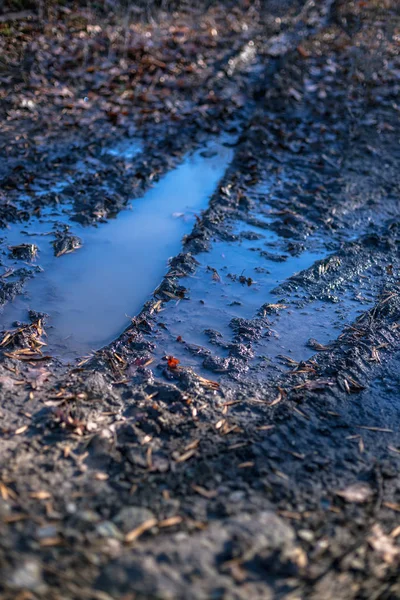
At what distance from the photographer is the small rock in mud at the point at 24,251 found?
4387 millimetres

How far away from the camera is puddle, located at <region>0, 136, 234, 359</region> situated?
385cm

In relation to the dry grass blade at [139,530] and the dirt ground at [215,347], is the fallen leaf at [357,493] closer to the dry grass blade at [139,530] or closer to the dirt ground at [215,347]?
the dirt ground at [215,347]

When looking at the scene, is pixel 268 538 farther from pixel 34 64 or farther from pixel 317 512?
pixel 34 64

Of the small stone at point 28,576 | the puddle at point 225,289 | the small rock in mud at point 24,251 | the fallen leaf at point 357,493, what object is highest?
the small rock in mud at point 24,251

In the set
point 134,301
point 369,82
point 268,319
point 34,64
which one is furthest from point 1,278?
point 369,82

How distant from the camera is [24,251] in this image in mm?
4422

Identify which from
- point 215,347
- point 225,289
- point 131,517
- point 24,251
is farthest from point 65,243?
point 131,517

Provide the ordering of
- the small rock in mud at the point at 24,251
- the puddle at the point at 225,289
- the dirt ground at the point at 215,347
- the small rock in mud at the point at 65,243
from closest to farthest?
1. the dirt ground at the point at 215,347
2. the puddle at the point at 225,289
3. the small rock in mud at the point at 24,251
4. the small rock in mud at the point at 65,243

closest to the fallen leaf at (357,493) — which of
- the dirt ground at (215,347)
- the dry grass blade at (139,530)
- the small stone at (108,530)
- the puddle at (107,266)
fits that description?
the dirt ground at (215,347)

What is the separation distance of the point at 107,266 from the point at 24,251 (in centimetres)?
72

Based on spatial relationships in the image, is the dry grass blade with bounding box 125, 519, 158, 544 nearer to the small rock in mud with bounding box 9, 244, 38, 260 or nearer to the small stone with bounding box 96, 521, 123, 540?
the small stone with bounding box 96, 521, 123, 540

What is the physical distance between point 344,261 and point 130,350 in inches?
84.2

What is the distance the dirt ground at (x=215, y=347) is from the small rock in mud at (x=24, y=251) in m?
0.02

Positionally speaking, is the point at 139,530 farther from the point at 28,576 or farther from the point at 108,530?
the point at 28,576
